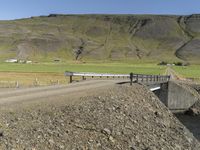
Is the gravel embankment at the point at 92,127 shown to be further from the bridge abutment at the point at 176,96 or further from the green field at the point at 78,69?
the green field at the point at 78,69

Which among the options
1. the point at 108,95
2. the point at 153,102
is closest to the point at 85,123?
the point at 108,95

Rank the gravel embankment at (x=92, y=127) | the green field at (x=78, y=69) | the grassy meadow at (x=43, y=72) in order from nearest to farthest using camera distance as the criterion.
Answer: the gravel embankment at (x=92, y=127) < the grassy meadow at (x=43, y=72) < the green field at (x=78, y=69)

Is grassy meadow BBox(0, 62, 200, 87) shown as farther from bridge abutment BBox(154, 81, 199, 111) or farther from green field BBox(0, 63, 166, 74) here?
bridge abutment BBox(154, 81, 199, 111)

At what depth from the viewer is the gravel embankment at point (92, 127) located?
18.8 metres

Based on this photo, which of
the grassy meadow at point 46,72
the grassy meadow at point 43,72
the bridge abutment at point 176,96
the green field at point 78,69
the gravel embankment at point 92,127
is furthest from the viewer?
the green field at point 78,69

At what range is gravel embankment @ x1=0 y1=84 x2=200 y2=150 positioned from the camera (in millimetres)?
18797

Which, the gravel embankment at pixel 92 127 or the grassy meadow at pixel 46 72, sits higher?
the gravel embankment at pixel 92 127

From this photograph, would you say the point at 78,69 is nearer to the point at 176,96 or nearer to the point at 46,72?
the point at 46,72

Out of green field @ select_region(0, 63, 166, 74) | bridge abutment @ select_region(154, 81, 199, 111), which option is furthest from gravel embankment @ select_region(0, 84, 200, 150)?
green field @ select_region(0, 63, 166, 74)

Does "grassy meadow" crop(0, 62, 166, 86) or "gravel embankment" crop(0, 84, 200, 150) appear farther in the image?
"grassy meadow" crop(0, 62, 166, 86)

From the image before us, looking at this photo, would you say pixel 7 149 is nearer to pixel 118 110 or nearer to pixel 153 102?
pixel 118 110

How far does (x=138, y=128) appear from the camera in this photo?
85.5 feet

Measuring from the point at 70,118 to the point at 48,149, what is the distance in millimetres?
4468

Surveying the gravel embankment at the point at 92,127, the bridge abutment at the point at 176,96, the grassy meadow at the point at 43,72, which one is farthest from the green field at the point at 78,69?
the gravel embankment at the point at 92,127
